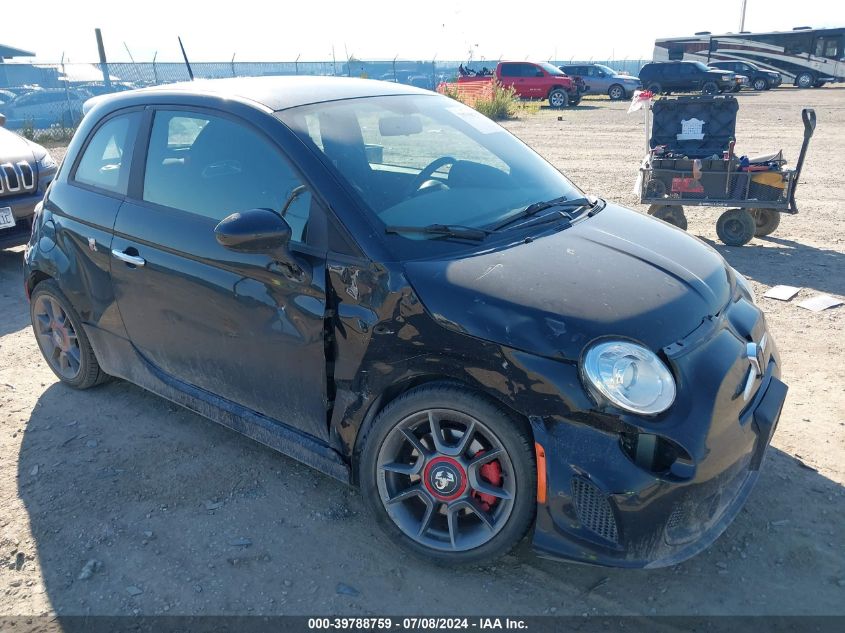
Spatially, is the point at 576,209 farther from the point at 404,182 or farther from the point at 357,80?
the point at 357,80

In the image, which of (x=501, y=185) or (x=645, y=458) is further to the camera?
(x=501, y=185)

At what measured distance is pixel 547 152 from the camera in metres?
14.2

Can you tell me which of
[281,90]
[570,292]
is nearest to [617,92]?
[281,90]

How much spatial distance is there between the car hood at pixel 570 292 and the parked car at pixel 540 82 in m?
26.8

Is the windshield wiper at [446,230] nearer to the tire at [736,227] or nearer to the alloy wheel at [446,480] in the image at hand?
the alloy wheel at [446,480]

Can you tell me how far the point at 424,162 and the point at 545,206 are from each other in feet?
2.08

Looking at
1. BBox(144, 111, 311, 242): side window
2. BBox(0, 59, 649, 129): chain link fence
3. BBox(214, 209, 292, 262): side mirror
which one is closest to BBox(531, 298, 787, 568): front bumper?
BBox(214, 209, 292, 262): side mirror

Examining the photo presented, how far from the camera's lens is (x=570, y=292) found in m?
2.51

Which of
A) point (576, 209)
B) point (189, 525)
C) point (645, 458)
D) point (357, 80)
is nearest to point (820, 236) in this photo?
point (576, 209)

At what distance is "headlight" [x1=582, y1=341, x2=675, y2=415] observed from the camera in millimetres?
2266

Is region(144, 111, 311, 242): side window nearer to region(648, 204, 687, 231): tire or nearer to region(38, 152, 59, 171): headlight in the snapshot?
region(38, 152, 59, 171): headlight

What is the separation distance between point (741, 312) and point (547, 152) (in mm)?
11933

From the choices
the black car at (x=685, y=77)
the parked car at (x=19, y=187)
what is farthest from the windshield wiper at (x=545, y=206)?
the black car at (x=685, y=77)

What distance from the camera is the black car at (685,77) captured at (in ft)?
98.3
